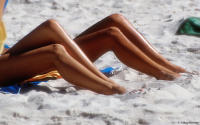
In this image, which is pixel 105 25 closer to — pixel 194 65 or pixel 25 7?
pixel 194 65

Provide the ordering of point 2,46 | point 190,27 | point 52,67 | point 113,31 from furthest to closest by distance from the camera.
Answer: point 190,27 < point 2,46 < point 113,31 < point 52,67

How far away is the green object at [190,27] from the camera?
4.68 metres

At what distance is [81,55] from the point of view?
9.05ft

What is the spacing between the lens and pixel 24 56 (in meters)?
2.83

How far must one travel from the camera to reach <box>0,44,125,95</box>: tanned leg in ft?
8.83

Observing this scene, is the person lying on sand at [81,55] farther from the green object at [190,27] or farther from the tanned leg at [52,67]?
the green object at [190,27]

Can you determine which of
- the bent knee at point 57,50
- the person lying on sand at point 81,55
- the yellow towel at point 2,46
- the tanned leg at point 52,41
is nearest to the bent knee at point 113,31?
the person lying on sand at point 81,55

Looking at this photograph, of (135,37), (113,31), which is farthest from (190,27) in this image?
(113,31)

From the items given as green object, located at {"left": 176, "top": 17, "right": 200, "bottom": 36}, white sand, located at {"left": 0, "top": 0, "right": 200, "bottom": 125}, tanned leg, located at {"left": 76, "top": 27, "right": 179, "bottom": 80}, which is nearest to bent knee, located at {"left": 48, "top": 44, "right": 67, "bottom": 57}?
white sand, located at {"left": 0, "top": 0, "right": 200, "bottom": 125}

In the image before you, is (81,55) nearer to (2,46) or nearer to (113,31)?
(113,31)

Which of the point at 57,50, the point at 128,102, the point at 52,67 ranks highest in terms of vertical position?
the point at 57,50

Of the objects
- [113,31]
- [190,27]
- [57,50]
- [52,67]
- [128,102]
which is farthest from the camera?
[190,27]

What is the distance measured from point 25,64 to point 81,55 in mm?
352

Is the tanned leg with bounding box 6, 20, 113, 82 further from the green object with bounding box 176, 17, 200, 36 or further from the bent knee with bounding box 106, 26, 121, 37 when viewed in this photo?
the green object with bounding box 176, 17, 200, 36
